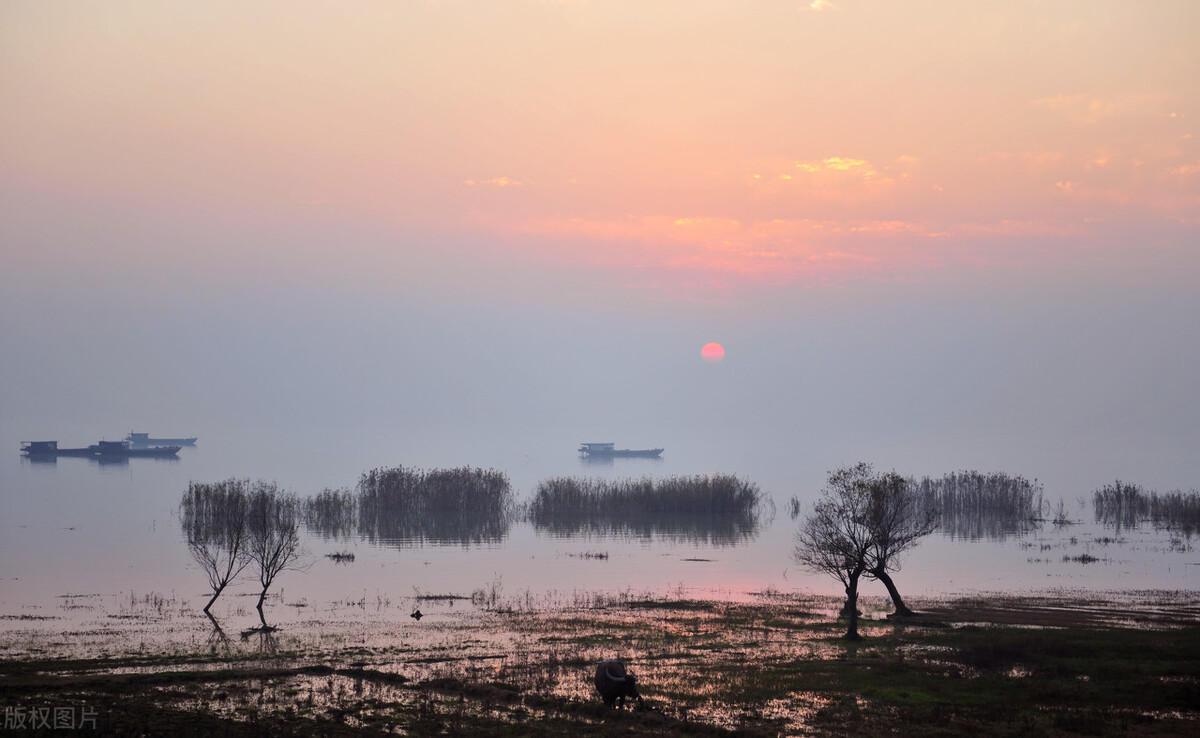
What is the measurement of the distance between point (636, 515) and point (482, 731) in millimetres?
77174

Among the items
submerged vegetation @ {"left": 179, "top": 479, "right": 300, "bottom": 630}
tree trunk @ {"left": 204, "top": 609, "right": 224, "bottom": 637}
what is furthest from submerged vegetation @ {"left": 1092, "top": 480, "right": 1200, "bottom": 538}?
tree trunk @ {"left": 204, "top": 609, "right": 224, "bottom": 637}

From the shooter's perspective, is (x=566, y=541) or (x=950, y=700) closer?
(x=950, y=700)

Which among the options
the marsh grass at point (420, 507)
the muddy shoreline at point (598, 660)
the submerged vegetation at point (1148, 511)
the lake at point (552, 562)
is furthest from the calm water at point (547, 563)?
the muddy shoreline at point (598, 660)

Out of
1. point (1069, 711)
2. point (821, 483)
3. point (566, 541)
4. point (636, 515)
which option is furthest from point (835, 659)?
point (821, 483)

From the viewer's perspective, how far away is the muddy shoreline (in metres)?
22.6

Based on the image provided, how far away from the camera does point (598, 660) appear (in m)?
31.3

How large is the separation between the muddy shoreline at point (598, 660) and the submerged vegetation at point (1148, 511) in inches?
2098

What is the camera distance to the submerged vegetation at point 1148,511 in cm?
8981

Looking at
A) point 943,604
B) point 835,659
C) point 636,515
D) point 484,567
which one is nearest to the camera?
point 835,659

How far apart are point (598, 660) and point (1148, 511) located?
90.7m

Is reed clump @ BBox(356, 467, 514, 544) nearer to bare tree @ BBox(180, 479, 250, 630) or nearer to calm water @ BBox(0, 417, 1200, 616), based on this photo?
calm water @ BBox(0, 417, 1200, 616)

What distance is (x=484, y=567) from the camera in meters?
63.8

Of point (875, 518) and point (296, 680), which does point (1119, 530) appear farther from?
point (296, 680)

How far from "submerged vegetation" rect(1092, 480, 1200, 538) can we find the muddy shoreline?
53298mm
